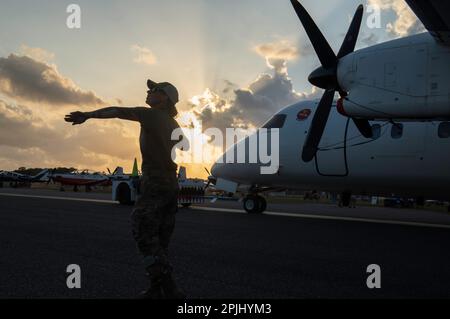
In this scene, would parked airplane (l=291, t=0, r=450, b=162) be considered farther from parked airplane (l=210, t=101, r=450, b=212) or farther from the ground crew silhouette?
the ground crew silhouette

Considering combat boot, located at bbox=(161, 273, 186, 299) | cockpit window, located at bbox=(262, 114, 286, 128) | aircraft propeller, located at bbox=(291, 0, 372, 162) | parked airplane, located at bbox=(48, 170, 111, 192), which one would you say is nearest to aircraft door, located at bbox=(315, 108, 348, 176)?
cockpit window, located at bbox=(262, 114, 286, 128)

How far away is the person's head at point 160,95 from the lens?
15.8ft

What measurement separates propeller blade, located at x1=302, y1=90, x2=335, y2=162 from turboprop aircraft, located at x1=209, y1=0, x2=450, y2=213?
1.2 inches

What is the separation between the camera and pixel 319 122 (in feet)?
41.7

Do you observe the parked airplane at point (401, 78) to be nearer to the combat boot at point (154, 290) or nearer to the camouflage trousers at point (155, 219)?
the camouflage trousers at point (155, 219)

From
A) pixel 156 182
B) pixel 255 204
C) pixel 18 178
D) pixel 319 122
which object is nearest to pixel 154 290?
pixel 156 182

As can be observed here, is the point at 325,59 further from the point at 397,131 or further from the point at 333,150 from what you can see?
the point at 333,150

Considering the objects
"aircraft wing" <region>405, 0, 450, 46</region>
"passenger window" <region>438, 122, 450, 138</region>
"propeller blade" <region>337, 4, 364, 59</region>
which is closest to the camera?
"aircraft wing" <region>405, 0, 450, 46</region>

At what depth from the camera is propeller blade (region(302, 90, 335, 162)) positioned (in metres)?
12.2

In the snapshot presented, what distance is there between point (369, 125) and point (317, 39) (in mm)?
3022

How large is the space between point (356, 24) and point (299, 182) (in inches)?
282

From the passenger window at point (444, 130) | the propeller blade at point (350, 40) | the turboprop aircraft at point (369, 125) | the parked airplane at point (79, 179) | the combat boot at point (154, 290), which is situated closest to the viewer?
the combat boot at point (154, 290)

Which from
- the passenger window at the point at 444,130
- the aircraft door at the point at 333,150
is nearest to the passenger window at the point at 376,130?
the aircraft door at the point at 333,150

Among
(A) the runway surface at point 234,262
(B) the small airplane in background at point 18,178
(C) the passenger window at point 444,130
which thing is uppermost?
(C) the passenger window at point 444,130
